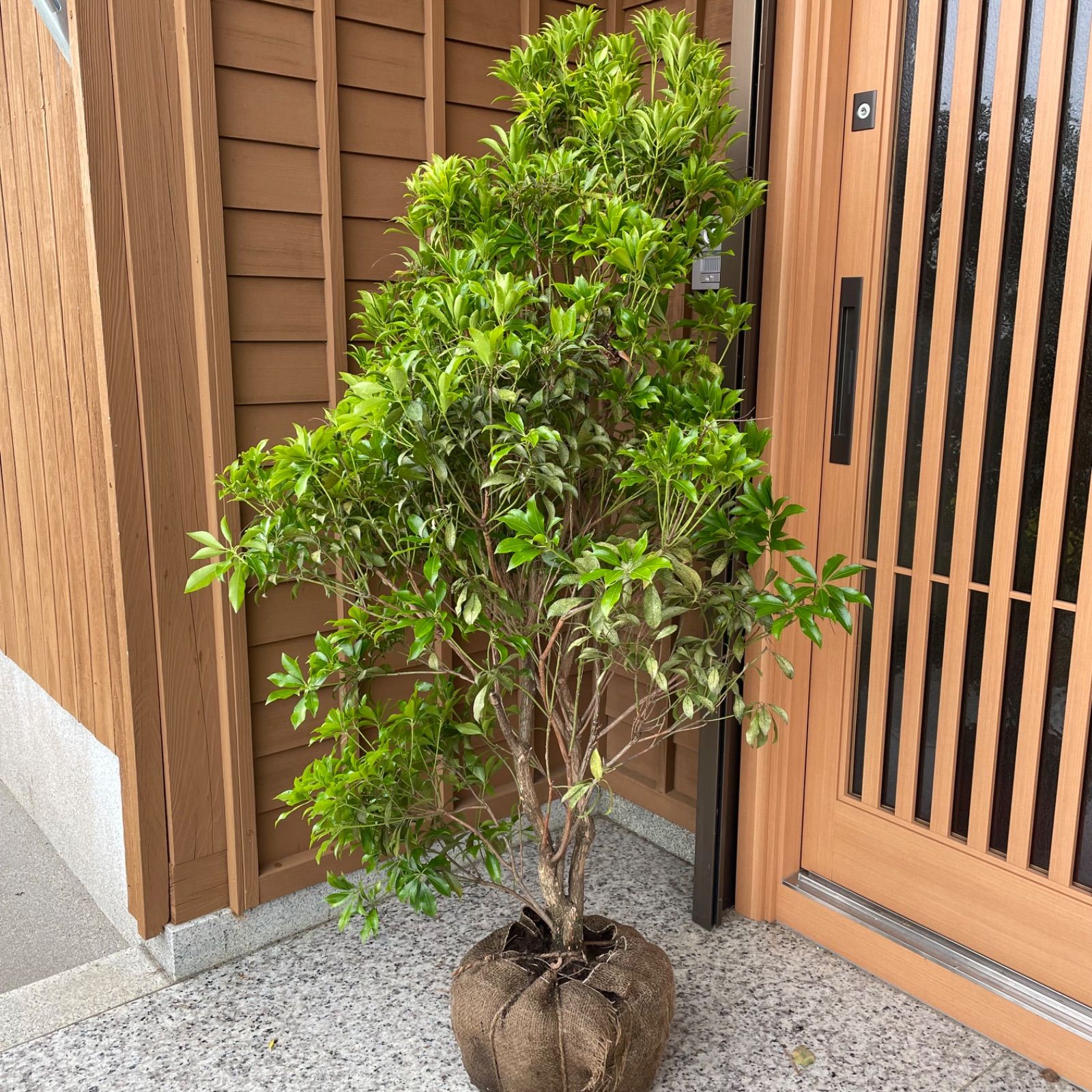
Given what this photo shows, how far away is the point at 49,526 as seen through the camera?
2.81 m

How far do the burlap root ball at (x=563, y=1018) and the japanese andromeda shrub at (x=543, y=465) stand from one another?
12 cm

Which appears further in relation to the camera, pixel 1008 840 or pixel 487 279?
pixel 1008 840

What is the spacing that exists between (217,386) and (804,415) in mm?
1281

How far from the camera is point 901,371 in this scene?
2.12 m

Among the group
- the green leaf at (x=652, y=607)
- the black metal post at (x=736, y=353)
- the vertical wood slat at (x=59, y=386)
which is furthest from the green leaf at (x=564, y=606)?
the vertical wood slat at (x=59, y=386)

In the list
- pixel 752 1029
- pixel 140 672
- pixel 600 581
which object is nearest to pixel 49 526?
pixel 140 672

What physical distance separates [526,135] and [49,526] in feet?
5.91

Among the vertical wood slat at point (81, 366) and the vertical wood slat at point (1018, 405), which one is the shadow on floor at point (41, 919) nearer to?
the vertical wood slat at point (81, 366)

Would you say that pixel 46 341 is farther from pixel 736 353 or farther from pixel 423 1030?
pixel 423 1030

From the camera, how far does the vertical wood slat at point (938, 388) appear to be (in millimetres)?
1946

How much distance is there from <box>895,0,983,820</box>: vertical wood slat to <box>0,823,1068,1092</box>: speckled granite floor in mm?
455

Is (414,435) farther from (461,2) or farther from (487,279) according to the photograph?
(461,2)

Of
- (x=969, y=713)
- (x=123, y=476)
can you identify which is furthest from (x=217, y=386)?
(x=969, y=713)

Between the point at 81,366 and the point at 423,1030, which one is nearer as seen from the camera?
the point at 423,1030
